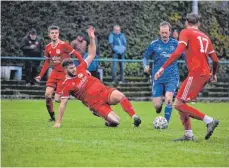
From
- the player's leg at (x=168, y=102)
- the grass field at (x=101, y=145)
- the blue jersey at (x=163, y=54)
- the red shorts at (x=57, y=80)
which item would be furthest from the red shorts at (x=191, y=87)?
the red shorts at (x=57, y=80)

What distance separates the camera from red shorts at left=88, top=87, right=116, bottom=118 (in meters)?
16.0

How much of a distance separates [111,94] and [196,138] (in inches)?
97.8

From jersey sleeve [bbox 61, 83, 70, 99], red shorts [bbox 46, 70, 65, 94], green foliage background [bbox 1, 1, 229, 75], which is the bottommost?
green foliage background [bbox 1, 1, 229, 75]

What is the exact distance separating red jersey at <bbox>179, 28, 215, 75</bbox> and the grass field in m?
1.25

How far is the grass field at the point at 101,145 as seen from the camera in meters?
11.0

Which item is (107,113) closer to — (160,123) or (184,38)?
(160,123)

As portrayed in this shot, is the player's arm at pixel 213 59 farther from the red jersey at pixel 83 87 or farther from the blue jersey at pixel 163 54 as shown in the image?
the blue jersey at pixel 163 54

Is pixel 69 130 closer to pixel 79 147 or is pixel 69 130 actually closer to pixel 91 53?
pixel 91 53

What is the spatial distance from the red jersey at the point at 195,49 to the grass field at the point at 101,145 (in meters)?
1.25

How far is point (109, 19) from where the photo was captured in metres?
31.6

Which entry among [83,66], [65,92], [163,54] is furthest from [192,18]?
[163,54]

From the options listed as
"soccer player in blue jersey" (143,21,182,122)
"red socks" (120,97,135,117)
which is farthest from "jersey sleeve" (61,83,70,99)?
"soccer player in blue jersey" (143,21,182,122)

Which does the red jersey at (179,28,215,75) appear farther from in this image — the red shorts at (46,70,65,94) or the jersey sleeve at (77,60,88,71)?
the red shorts at (46,70,65,94)

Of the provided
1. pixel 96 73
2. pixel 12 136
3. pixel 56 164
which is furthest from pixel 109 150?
pixel 96 73
